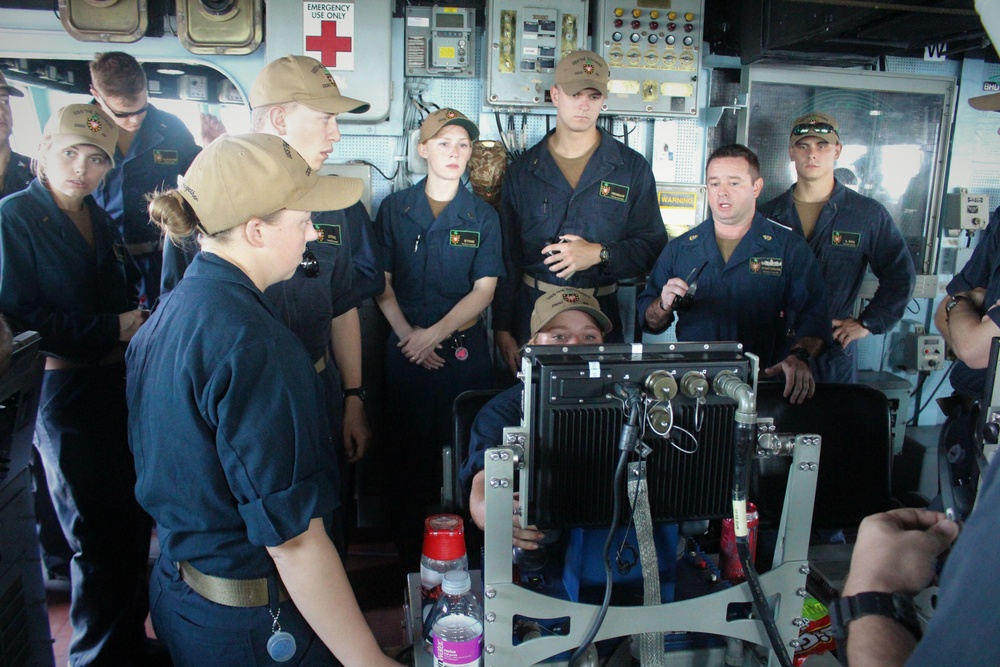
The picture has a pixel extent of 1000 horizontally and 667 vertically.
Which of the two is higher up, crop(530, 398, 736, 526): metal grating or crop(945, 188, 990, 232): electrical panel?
crop(945, 188, 990, 232): electrical panel

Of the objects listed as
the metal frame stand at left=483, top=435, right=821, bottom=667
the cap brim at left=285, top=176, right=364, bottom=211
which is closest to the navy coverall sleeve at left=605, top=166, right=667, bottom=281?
the cap brim at left=285, top=176, right=364, bottom=211

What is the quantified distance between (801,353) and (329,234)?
1598 millimetres

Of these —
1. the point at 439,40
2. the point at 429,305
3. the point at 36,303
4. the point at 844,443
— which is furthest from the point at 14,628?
the point at 439,40

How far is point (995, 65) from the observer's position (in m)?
3.91

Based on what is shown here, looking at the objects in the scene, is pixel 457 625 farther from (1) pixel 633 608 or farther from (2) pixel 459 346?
(2) pixel 459 346

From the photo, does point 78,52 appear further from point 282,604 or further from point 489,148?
point 282,604

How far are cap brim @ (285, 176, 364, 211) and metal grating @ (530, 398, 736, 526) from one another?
58cm

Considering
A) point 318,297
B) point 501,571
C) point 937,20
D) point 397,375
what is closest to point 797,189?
point 937,20

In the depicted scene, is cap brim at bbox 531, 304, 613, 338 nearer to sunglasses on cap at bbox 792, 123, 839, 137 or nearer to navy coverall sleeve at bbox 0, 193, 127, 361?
navy coverall sleeve at bbox 0, 193, 127, 361

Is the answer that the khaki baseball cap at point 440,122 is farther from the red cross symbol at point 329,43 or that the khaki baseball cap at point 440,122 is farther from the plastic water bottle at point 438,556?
the plastic water bottle at point 438,556

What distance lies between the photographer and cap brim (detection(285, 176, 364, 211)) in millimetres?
1312

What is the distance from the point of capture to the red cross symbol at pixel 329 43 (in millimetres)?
3152

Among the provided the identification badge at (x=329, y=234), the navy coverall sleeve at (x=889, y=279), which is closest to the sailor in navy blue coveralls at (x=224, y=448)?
the identification badge at (x=329, y=234)

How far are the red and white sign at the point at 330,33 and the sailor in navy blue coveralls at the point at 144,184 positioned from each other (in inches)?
30.2
